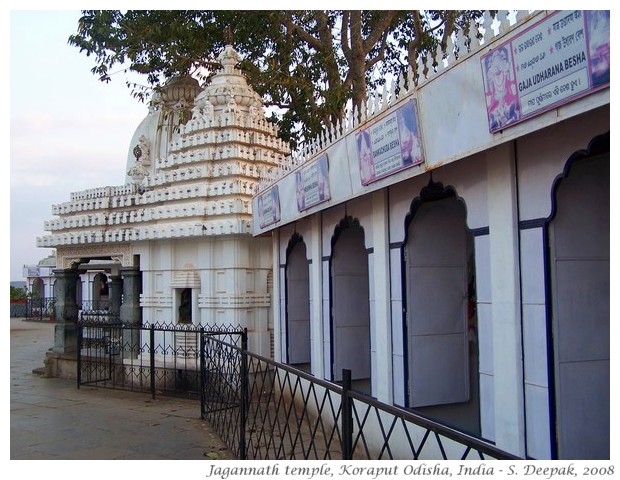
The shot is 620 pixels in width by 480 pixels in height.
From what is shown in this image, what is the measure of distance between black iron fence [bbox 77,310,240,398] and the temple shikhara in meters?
0.47

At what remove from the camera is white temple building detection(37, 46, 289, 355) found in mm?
11562

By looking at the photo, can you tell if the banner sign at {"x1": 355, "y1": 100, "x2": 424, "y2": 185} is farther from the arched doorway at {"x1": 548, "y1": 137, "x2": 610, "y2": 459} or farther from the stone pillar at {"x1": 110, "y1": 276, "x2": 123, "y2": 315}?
the stone pillar at {"x1": 110, "y1": 276, "x2": 123, "y2": 315}

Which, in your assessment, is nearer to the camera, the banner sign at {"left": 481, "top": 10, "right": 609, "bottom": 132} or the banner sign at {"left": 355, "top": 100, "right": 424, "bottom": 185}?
the banner sign at {"left": 481, "top": 10, "right": 609, "bottom": 132}

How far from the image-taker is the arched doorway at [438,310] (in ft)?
21.8

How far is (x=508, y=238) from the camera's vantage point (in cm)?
492

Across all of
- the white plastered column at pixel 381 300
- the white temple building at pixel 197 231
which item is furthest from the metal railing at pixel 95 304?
the white plastered column at pixel 381 300

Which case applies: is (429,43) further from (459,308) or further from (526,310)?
(526,310)

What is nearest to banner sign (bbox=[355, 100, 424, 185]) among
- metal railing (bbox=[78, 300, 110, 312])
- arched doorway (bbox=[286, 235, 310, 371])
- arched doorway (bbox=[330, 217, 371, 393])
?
arched doorway (bbox=[330, 217, 371, 393])

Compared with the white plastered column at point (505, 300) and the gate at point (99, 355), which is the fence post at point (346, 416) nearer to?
the white plastered column at point (505, 300)

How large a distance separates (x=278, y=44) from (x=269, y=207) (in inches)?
291

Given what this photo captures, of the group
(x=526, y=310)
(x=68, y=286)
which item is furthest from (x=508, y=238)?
(x=68, y=286)

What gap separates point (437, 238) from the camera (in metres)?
6.82

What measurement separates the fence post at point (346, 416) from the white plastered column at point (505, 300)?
1.53 m

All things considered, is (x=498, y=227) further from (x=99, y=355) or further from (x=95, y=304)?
(x=95, y=304)
